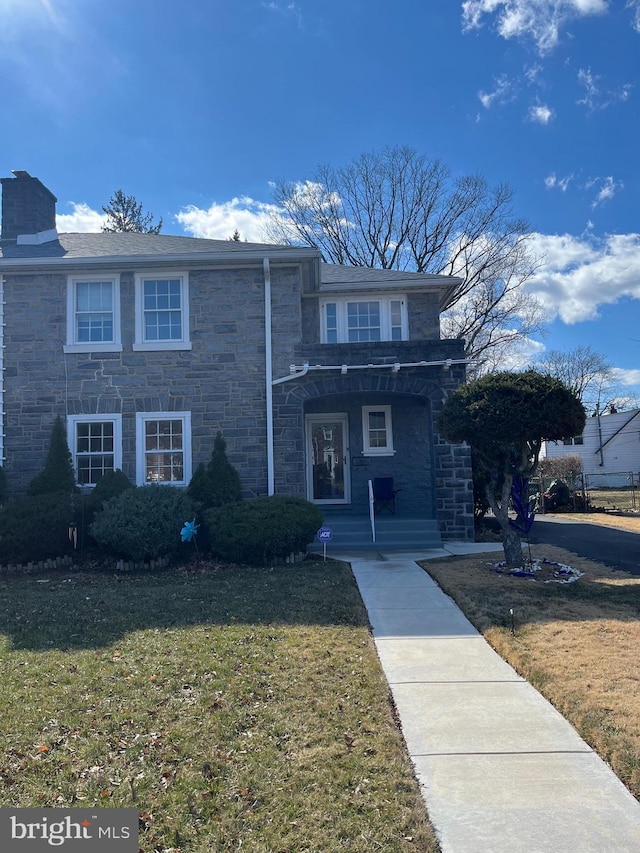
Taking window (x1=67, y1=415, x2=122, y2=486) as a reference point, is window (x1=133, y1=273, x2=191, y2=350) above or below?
above

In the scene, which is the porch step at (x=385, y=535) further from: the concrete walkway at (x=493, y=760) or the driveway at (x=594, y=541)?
the concrete walkway at (x=493, y=760)

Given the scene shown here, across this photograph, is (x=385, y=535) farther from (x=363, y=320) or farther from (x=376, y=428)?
(x=363, y=320)

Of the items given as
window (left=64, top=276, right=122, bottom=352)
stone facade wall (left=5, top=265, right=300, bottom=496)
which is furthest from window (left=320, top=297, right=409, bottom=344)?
window (left=64, top=276, right=122, bottom=352)

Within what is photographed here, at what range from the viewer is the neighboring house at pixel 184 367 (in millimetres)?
12672

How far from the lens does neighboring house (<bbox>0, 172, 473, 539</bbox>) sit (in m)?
12.7

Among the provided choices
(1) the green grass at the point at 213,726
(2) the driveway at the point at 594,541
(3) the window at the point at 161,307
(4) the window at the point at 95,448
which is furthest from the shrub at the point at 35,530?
(2) the driveway at the point at 594,541

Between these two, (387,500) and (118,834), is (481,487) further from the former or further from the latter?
(118,834)

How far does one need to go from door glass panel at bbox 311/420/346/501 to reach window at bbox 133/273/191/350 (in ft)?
13.7

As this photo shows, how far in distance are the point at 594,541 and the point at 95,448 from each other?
34.2ft

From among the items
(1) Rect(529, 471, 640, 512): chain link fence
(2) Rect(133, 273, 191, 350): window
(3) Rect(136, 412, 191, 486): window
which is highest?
(2) Rect(133, 273, 191, 350): window

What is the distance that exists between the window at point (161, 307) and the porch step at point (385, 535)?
5.09 meters

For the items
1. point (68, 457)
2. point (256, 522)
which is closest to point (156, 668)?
point (256, 522)

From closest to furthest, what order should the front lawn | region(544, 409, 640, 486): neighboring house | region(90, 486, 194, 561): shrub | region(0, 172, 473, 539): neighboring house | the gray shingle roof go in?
the front lawn, region(90, 486, 194, 561): shrub, region(0, 172, 473, 539): neighboring house, the gray shingle roof, region(544, 409, 640, 486): neighboring house

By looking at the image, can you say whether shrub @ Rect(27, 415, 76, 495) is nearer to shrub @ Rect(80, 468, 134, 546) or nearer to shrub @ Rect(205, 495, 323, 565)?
shrub @ Rect(80, 468, 134, 546)
